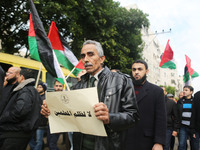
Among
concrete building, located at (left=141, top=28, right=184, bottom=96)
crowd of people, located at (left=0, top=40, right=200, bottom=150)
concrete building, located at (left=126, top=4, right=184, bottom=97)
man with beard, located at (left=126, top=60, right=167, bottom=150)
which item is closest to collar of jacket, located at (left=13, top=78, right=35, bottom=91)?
crowd of people, located at (left=0, top=40, right=200, bottom=150)

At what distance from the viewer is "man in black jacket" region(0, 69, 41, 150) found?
110 inches

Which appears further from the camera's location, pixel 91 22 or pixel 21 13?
pixel 91 22

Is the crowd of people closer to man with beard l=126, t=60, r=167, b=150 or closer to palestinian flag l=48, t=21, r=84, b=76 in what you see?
man with beard l=126, t=60, r=167, b=150

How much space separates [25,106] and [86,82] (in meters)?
1.41

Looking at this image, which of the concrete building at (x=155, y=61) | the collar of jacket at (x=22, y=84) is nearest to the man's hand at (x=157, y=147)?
the collar of jacket at (x=22, y=84)

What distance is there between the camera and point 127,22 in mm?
16641

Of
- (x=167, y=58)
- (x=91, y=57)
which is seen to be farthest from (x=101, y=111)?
(x=167, y=58)

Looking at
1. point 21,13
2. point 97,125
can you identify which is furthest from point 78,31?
point 97,125

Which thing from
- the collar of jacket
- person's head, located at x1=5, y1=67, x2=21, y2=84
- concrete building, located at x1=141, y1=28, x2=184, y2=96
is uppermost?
concrete building, located at x1=141, y1=28, x2=184, y2=96

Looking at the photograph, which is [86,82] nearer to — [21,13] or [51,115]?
[51,115]

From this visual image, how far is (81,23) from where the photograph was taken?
11953mm

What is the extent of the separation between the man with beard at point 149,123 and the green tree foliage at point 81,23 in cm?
619

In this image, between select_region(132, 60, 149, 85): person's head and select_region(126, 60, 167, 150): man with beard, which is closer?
select_region(126, 60, 167, 150): man with beard

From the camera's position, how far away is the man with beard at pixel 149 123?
247cm
